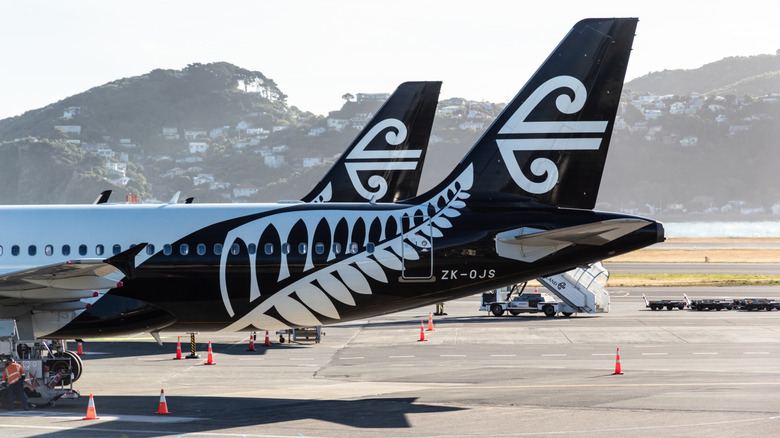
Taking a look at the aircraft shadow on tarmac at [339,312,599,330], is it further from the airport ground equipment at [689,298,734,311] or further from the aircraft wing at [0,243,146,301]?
the aircraft wing at [0,243,146,301]

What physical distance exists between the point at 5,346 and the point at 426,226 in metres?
13.4

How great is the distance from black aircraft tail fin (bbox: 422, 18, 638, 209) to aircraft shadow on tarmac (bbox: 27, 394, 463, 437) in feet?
25.3

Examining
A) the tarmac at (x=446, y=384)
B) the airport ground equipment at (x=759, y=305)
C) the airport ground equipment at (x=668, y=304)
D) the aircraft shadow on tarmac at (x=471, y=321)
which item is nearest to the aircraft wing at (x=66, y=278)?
the tarmac at (x=446, y=384)

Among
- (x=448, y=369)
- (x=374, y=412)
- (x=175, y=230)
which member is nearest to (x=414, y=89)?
(x=448, y=369)

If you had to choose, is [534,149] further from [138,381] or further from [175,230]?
[138,381]

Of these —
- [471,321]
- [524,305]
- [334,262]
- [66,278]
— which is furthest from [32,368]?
[524,305]

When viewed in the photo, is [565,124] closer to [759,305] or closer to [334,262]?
[334,262]

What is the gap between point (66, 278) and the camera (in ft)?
80.0

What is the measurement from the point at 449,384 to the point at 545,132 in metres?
9.13

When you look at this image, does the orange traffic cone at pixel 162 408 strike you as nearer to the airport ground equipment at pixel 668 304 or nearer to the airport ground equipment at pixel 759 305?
the airport ground equipment at pixel 668 304

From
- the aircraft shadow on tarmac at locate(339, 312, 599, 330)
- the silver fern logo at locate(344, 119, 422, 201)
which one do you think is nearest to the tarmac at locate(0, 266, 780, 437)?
the aircraft shadow on tarmac at locate(339, 312, 599, 330)

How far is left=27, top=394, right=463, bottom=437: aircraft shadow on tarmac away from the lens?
71.6ft

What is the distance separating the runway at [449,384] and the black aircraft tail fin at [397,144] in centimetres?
777

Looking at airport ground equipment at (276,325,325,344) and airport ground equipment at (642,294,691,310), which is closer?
airport ground equipment at (276,325,325,344)
